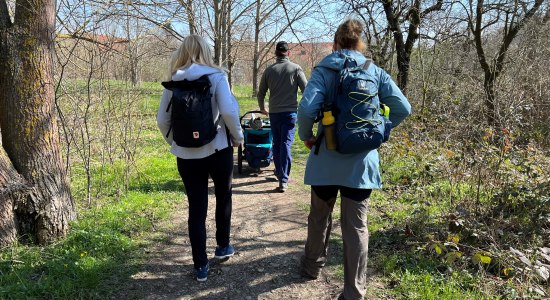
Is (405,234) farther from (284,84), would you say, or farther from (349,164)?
(284,84)

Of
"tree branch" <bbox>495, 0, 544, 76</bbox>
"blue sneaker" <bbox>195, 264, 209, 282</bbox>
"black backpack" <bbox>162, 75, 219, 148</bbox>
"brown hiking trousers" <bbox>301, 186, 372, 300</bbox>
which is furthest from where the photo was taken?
"tree branch" <bbox>495, 0, 544, 76</bbox>

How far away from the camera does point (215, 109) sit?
3.03 m

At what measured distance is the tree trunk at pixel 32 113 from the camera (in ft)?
11.1

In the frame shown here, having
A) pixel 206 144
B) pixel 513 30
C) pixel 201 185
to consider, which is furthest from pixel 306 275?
pixel 513 30

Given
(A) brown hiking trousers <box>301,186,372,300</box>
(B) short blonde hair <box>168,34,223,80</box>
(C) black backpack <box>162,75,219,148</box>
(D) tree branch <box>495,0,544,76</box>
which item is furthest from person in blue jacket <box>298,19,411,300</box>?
(D) tree branch <box>495,0,544,76</box>

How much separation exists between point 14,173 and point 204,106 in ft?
6.33

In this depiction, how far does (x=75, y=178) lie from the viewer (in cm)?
580

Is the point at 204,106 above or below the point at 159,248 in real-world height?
above

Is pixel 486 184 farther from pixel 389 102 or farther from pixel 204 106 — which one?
pixel 204 106

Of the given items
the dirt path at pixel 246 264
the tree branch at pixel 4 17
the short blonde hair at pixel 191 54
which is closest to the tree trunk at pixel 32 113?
the tree branch at pixel 4 17

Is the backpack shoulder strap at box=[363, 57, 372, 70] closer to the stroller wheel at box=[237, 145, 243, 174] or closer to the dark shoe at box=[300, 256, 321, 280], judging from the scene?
the dark shoe at box=[300, 256, 321, 280]

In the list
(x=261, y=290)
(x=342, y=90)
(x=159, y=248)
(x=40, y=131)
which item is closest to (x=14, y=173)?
(x=40, y=131)

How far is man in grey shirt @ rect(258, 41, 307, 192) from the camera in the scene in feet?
17.5

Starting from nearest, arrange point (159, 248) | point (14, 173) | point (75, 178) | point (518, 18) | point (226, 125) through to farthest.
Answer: point (226, 125), point (14, 173), point (159, 248), point (75, 178), point (518, 18)
